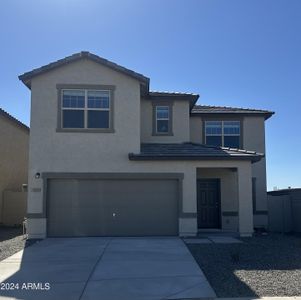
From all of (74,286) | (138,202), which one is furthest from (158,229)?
(74,286)

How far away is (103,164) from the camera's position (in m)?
16.4

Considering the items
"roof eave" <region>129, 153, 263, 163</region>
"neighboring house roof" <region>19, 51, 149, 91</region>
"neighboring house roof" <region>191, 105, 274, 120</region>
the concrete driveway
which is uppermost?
"neighboring house roof" <region>19, 51, 149, 91</region>

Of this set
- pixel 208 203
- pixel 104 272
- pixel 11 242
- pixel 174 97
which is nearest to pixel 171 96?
pixel 174 97

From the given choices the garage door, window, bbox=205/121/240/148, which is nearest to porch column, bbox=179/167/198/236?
the garage door

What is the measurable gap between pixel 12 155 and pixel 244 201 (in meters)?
13.5

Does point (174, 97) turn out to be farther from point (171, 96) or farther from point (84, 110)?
point (84, 110)

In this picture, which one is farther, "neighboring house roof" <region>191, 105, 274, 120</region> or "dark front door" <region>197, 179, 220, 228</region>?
"neighboring house roof" <region>191, 105, 274, 120</region>

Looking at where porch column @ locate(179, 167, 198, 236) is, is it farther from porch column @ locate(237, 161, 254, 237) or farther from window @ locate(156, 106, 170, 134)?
window @ locate(156, 106, 170, 134)

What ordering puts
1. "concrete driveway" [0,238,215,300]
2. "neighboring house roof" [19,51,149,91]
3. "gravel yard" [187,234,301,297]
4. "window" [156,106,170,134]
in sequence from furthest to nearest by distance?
1. "window" [156,106,170,134]
2. "neighboring house roof" [19,51,149,91]
3. "gravel yard" [187,234,301,297]
4. "concrete driveway" [0,238,215,300]

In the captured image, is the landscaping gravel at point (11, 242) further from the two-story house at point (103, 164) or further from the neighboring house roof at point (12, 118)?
the neighboring house roof at point (12, 118)

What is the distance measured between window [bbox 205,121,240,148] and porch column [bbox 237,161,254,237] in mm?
3959

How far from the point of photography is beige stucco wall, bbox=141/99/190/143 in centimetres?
1880

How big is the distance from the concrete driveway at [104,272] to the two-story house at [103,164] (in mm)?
2307

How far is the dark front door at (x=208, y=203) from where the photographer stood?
18.4 m
